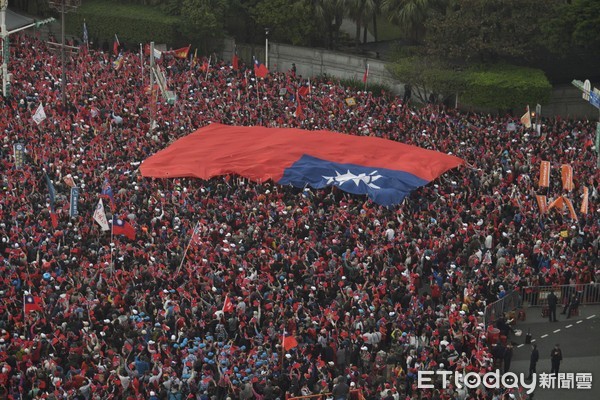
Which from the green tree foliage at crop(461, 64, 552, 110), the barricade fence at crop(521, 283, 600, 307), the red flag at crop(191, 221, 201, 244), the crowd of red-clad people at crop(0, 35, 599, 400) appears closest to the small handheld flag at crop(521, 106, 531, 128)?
the crowd of red-clad people at crop(0, 35, 599, 400)

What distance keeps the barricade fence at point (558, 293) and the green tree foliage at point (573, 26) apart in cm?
1981

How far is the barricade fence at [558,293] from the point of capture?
36.3 m

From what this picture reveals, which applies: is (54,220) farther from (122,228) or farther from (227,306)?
(227,306)

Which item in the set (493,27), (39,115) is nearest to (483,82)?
(493,27)

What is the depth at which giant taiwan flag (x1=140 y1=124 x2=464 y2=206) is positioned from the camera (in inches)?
1690

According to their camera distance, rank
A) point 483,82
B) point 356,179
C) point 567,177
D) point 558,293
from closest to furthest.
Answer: point 558,293, point 567,177, point 356,179, point 483,82

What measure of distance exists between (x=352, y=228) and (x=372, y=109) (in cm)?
1476

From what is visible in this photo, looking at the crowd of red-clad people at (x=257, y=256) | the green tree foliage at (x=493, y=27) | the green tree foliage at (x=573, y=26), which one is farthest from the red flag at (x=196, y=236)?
the green tree foliage at (x=573, y=26)

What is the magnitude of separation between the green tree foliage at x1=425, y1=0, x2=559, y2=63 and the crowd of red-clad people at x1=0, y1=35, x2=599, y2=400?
389 centimetres

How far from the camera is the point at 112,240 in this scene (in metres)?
36.8

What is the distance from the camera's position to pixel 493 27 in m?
54.5

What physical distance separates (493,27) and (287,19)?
11.6m

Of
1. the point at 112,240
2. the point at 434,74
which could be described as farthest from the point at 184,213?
the point at 434,74

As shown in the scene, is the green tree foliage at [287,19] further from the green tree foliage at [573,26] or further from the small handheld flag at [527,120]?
the small handheld flag at [527,120]
